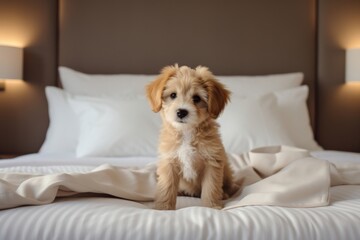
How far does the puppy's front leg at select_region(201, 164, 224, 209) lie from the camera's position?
1.32 meters

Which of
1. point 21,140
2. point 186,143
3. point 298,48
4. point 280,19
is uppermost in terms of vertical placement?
point 280,19

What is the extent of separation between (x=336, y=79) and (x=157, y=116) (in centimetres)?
162

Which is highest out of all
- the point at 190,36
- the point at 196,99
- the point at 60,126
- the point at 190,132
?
the point at 190,36

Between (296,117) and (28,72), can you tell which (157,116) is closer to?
(296,117)

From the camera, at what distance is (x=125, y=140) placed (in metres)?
2.29

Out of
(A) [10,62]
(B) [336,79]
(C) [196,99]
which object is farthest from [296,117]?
(A) [10,62]

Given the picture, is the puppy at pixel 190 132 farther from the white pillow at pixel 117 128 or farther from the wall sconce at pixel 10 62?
the wall sconce at pixel 10 62

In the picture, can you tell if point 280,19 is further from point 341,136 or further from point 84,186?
point 84,186

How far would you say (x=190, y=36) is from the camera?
3137mm

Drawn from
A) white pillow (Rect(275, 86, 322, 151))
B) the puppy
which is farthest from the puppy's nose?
white pillow (Rect(275, 86, 322, 151))

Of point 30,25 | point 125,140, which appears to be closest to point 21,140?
point 30,25

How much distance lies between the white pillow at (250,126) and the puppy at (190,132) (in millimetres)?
894

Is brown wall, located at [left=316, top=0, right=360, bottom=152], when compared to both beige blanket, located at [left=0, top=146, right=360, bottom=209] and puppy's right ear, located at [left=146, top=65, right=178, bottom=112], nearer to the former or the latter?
beige blanket, located at [left=0, top=146, right=360, bottom=209]

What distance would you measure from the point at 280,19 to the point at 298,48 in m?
0.27
